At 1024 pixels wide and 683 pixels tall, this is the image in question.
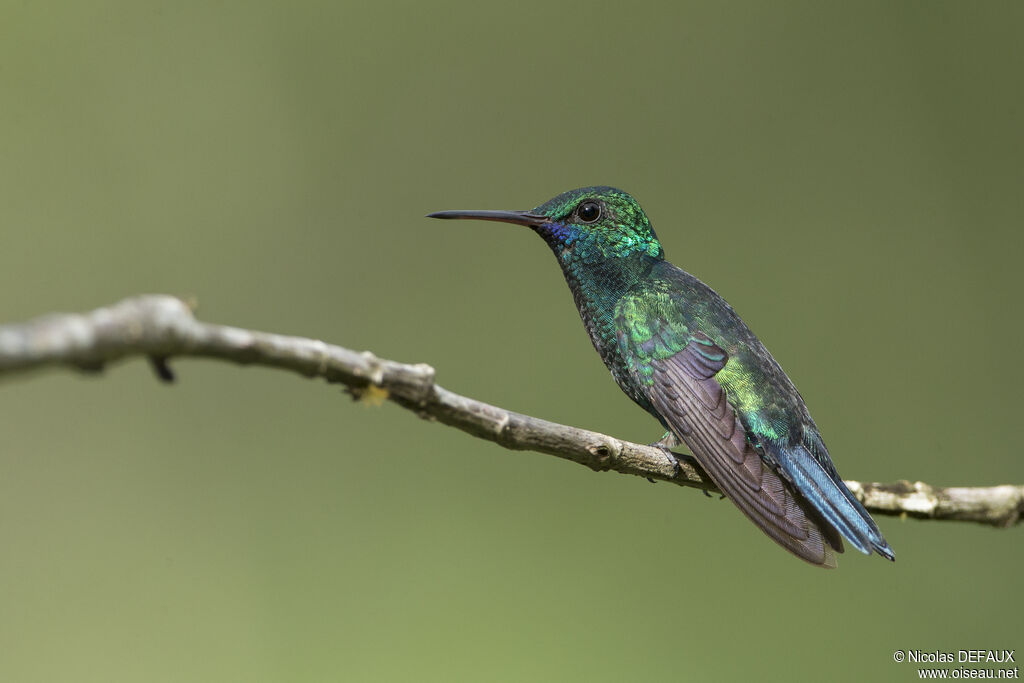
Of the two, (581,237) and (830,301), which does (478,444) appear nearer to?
(581,237)

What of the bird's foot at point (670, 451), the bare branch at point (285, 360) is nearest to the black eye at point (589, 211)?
the bird's foot at point (670, 451)

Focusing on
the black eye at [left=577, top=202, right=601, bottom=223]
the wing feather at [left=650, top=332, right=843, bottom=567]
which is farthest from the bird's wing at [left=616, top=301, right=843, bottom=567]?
the black eye at [left=577, top=202, right=601, bottom=223]

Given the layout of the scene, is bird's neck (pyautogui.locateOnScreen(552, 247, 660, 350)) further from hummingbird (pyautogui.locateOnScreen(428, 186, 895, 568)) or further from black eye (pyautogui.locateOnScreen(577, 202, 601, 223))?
black eye (pyautogui.locateOnScreen(577, 202, 601, 223))

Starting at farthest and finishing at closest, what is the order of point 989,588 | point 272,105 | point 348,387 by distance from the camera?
1. point 272,105
2. point 989,588
3. point 348,387

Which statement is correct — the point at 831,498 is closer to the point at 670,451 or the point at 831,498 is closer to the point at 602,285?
the point at 670,451

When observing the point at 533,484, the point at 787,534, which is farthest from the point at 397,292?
the point at 787,534

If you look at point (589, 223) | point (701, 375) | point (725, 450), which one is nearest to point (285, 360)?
point (725, 450)
